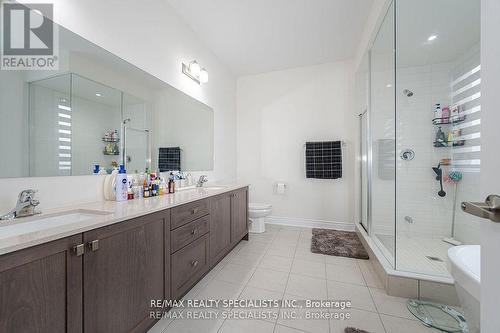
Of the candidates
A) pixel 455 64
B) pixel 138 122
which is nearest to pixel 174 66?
pixel 138 122

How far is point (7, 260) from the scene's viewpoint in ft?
2.00

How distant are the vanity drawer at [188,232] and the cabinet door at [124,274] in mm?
103

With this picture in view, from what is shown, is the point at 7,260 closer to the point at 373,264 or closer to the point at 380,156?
the point at 373,264

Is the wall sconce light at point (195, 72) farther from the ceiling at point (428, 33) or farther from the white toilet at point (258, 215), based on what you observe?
the ceiling at point (428, 33)

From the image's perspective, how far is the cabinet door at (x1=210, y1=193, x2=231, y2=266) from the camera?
5.90 ft

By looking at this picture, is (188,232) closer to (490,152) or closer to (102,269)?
(102,269)

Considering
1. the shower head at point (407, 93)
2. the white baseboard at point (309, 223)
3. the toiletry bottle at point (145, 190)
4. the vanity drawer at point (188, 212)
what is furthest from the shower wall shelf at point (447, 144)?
the toiletry bottle at point (145, 190)

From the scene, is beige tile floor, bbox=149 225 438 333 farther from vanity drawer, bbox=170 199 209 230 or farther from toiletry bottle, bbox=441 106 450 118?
toiletry bottle, bbox=441 106 450 118

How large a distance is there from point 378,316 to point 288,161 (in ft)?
7.28

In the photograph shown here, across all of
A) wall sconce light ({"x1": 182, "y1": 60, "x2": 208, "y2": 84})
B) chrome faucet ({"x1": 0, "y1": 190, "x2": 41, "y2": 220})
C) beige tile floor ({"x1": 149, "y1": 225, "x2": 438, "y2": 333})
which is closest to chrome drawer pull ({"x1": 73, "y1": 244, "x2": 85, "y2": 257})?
chrome faucet ({"x1": 0, "y1": 190, "x2": 41, "y2": 220})

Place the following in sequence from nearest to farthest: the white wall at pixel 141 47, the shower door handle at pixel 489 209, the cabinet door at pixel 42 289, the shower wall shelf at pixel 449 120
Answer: the shower door handle at pixel 489 209
the cabinet door at pixel 42 289
the white wall at pixel 141 47
the shower wall shelf at pixel 449 120

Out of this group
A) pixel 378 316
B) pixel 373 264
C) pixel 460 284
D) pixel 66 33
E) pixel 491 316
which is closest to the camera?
pixel 491 316

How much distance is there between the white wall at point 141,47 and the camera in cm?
114
